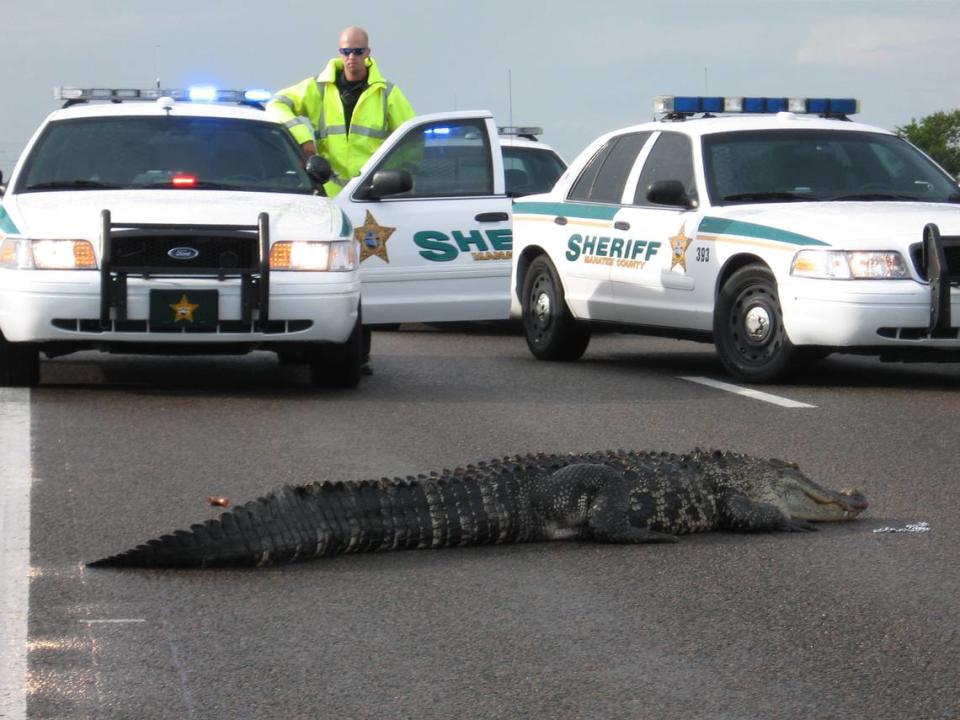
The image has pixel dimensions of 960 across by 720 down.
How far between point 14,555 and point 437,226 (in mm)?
7198

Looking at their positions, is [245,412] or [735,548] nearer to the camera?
[735,548]

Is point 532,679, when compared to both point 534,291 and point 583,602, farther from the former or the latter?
point 534,291

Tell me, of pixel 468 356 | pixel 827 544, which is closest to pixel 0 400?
pixel 468 356

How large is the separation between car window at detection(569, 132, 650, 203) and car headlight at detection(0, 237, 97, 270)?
15.0 feet

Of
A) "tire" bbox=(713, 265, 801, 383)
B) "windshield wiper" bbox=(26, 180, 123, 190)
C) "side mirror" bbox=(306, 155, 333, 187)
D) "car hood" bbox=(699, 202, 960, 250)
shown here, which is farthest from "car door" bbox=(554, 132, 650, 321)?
"windshield wiper" bbox=(26, 180, 123, 190)

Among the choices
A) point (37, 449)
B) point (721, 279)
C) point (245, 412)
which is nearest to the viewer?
point (37, 449)

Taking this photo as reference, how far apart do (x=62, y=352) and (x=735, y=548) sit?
5839mm

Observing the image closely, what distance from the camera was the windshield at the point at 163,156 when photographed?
1252cm

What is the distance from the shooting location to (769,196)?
13.5 m

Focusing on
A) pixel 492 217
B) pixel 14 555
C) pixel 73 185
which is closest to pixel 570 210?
pixel 492 217

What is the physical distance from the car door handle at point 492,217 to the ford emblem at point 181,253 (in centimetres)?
288

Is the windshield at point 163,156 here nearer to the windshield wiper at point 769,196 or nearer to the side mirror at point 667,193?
the side mirror at point 667,193

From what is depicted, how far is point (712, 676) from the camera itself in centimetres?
531

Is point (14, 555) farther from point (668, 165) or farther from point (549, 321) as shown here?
point (549, 321)
